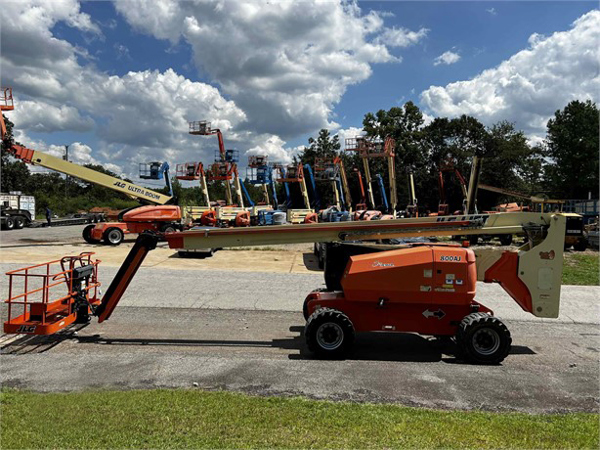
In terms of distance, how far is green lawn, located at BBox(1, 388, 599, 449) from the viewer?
4234mm

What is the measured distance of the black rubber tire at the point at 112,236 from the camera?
80.1 ft

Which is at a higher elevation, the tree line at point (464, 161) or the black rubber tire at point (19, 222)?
the tree line at point (464, 161)

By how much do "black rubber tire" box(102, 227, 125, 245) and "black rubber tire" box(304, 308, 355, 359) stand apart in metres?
20.3

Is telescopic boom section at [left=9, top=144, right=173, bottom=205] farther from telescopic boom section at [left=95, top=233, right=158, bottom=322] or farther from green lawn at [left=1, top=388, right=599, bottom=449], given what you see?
green lawn at [left=1, top=388, right=599, bottom=449]

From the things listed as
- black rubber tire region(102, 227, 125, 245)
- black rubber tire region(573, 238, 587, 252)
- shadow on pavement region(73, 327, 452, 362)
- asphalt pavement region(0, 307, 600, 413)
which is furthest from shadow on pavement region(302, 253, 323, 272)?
black rubber tire region(573, 238, 587, 252)

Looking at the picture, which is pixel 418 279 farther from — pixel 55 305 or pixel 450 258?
pixel 55 305

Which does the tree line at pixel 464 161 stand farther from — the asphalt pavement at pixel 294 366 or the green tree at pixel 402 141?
the asphalt pavement at pixel 294 366

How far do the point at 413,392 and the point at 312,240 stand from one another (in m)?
3.26

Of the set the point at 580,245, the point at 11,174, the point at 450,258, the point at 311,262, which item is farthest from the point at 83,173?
the point at 11,174

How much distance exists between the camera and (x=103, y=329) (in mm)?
9133

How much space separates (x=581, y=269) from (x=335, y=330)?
16.4 meters

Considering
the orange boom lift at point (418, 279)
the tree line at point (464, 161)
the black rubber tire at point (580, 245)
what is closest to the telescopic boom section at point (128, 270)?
the orange boom lift at point (418, 279)

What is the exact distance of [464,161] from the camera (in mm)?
62656

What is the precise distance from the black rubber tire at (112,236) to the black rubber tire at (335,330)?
2025cm
